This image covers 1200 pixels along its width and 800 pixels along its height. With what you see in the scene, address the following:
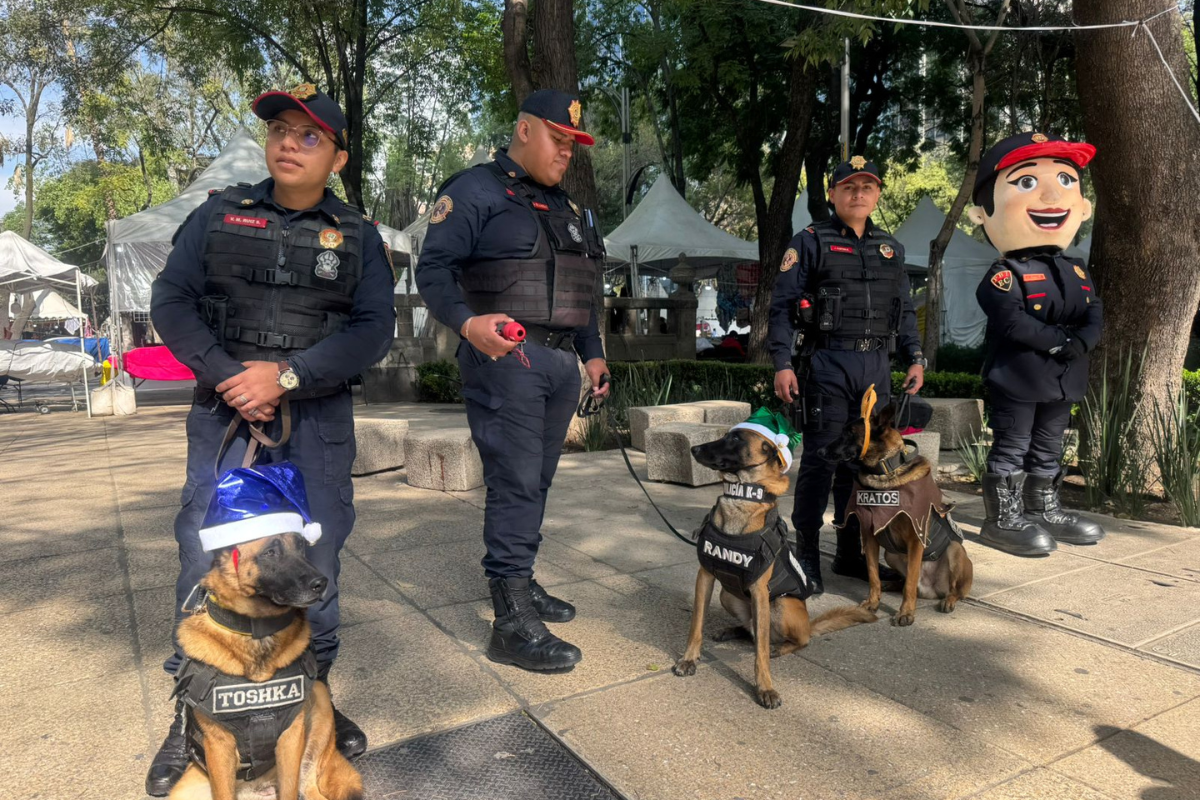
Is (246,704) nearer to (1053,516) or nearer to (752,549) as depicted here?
(752,549)

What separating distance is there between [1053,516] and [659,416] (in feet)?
12.5

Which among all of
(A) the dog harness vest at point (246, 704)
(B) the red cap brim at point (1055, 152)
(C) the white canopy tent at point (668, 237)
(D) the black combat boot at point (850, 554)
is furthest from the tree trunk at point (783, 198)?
(A) the dog harness vest at point (246, 704)

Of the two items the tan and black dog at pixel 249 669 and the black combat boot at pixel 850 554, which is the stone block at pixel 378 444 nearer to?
the black combat boot at pixel 850 554

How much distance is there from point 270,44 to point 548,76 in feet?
36.3

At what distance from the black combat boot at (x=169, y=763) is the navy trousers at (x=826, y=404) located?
2868mm

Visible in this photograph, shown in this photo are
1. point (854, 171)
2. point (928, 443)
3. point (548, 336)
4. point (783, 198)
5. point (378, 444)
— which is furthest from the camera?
point (783, 198)

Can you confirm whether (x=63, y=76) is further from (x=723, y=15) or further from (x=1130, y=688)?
(x=1130, y=688)

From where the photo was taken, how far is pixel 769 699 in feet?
9.59

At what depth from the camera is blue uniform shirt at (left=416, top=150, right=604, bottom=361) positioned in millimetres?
3246

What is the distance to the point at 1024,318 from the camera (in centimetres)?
471

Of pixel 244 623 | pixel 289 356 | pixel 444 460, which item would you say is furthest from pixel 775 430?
pixel 444 460

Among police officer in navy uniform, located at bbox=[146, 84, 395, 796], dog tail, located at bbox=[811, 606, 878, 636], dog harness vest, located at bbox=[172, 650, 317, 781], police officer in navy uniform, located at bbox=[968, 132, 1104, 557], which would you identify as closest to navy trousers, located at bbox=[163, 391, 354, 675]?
police officer in navy uniform, located at bbox=[146, 84, 395, 796]

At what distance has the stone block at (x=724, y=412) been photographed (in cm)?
816

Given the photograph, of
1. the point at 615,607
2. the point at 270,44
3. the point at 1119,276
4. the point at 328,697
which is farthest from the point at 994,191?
the point at 270,44
